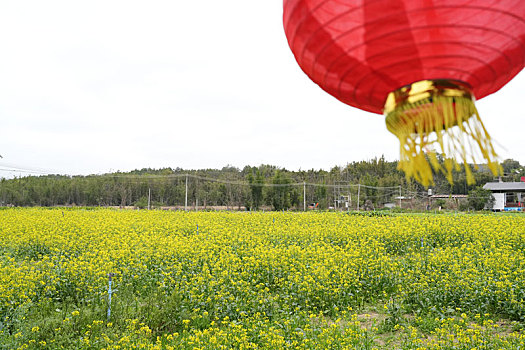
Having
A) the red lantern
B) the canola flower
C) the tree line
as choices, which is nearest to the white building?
the tree line

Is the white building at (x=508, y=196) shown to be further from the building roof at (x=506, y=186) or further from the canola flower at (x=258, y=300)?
the canola flower at (x=258, y=300)

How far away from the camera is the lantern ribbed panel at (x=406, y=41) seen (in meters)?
0.76

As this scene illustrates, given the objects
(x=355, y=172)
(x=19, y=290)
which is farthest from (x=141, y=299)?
(x=355, y=172)

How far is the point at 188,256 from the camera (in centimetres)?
812

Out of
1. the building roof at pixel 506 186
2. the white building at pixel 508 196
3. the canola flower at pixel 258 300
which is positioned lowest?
the canola flower at pixel 258 300

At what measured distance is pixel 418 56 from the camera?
832 mm

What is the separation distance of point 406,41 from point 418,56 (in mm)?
53

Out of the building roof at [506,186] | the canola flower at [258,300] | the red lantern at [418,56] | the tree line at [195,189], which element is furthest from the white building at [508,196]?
the red lantern at [418,56]

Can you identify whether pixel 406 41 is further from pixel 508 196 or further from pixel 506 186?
pixel 506 186

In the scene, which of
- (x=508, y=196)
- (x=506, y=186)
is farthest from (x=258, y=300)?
(x=506, y=186)

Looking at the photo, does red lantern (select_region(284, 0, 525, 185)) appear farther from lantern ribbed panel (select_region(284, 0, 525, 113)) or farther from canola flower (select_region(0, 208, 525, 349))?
canola flower (select_region(0, 208, 525, 349))

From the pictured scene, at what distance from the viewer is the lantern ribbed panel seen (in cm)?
76

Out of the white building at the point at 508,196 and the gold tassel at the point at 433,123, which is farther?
the white building at the point at 508,196

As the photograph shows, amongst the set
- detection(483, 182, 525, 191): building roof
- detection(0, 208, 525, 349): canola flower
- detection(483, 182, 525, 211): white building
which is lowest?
detection(0, 208, 525, 349): canola flower
